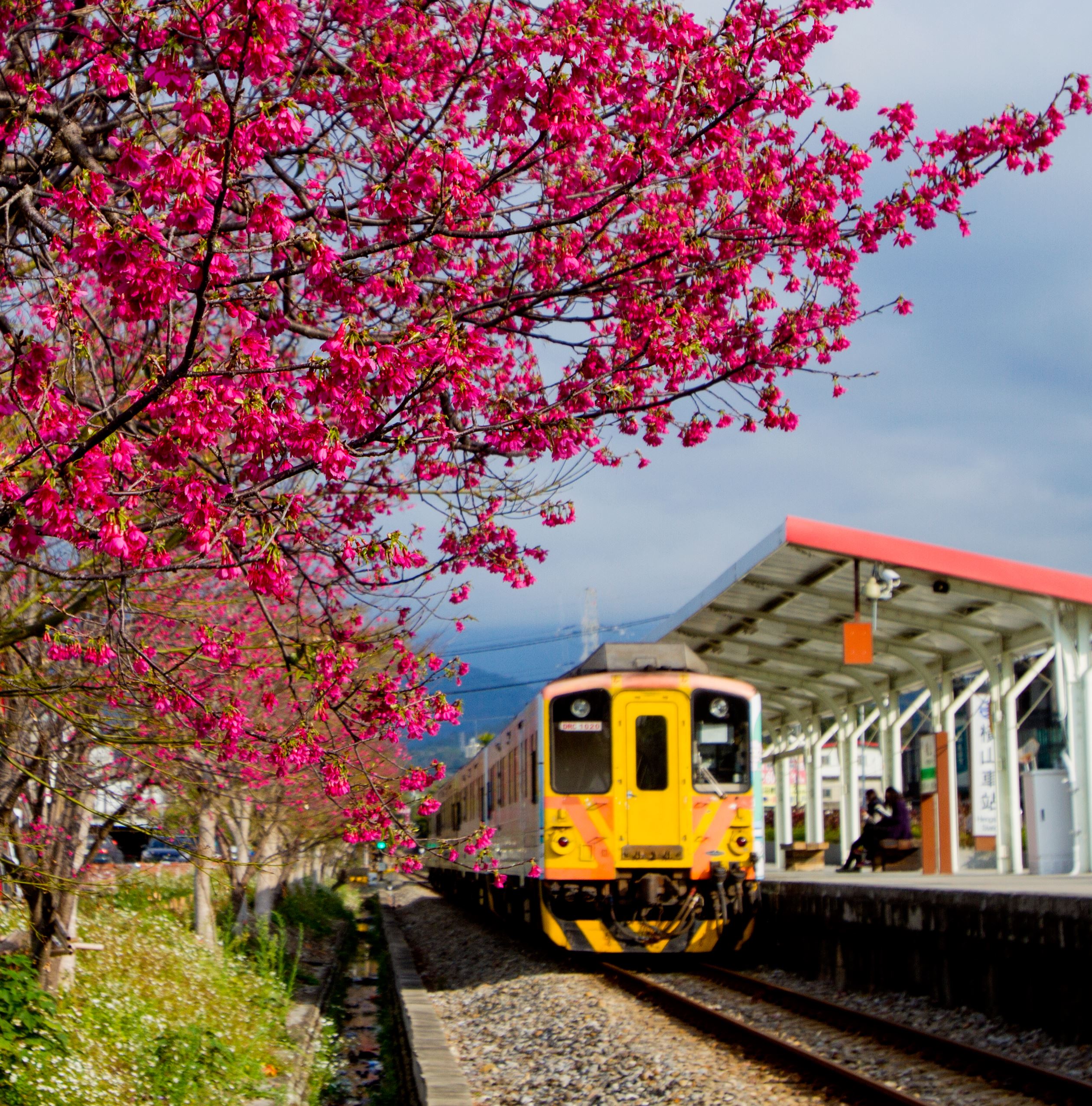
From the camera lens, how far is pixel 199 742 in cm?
578

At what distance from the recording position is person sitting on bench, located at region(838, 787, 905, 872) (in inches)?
708

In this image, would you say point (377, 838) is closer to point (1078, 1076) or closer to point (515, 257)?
point (515, 257)

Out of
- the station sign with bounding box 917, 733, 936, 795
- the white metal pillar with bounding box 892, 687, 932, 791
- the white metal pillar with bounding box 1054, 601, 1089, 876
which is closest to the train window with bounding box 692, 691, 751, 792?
the white metal pillar with bounding box 1054, 601, 1089, 876

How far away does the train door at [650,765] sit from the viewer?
13109 mm

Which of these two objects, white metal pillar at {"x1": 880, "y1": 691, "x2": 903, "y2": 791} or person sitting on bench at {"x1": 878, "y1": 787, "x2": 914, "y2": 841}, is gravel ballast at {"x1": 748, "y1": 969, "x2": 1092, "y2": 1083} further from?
white metal pillar at {"x1": 880, "y1": 691, "x2": 903, "y2": 791}

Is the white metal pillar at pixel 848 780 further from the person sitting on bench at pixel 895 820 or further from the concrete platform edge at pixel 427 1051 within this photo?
the concrete platform edge at pixel 427 1051

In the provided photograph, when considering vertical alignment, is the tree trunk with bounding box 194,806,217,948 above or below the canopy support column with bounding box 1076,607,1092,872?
below

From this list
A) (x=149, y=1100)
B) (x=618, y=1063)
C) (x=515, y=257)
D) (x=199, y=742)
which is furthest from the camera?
(x=618, y=1063)

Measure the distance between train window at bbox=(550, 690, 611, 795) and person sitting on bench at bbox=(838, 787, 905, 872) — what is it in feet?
20.2

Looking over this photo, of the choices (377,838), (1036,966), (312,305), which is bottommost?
(1036,966)

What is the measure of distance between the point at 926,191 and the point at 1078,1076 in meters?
5.16

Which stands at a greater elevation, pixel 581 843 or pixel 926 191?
pixel 926 191

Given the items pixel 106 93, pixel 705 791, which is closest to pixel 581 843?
pixel 705 791

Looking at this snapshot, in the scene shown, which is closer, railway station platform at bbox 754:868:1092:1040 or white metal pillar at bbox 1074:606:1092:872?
railway station platform at bbox 754:868:1092:1040
